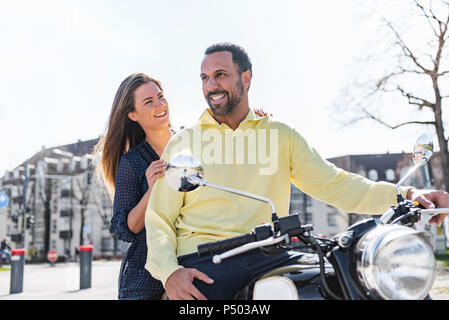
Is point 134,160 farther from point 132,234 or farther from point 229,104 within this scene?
point 229,104

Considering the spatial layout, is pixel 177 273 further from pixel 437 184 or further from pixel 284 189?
pixel 437 184

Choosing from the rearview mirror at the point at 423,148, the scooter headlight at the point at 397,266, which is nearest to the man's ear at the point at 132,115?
the rearview mirror at the point at 423,148

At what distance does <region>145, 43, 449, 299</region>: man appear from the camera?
1.60 m

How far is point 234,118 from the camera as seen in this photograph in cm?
220

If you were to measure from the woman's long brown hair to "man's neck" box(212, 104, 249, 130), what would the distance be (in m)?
1.07

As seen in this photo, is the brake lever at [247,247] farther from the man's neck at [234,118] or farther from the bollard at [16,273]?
the bollard at [16,273]

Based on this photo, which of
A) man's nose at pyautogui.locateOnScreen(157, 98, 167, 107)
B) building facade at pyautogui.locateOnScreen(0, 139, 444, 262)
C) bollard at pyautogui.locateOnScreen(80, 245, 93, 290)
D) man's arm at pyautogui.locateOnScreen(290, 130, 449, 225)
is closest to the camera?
man's arm at pyautogui.locateOnScreen(290, 130, 449, 225)

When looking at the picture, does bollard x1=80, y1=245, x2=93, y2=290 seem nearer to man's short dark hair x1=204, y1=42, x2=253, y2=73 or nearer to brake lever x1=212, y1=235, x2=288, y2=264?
man's short dark hair x1=204, y1=42, x2=253, y2=73

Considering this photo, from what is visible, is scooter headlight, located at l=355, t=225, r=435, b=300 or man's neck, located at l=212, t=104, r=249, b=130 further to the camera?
man's neck, located at l=212, t=104, r=249, b=130

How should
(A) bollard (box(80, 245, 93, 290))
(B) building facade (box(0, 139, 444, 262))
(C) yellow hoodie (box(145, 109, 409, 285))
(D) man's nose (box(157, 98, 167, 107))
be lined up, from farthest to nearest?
(B) building facade (box(0, 139, 444, 262)) < (A) bollard (box(80, 245, 93, 290)) < (D) man's nose (box(157, 98, 167, 107)) < (C) yellow hoodie (box(145, 109, 409, 285))

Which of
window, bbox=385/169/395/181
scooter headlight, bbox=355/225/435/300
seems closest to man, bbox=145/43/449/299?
scooter headlight, bbox=355/225/435/300

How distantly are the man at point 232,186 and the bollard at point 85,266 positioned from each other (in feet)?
30.9

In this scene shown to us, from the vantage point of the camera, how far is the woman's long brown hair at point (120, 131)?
3.06m

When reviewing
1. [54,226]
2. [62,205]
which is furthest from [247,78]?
[54,226]
